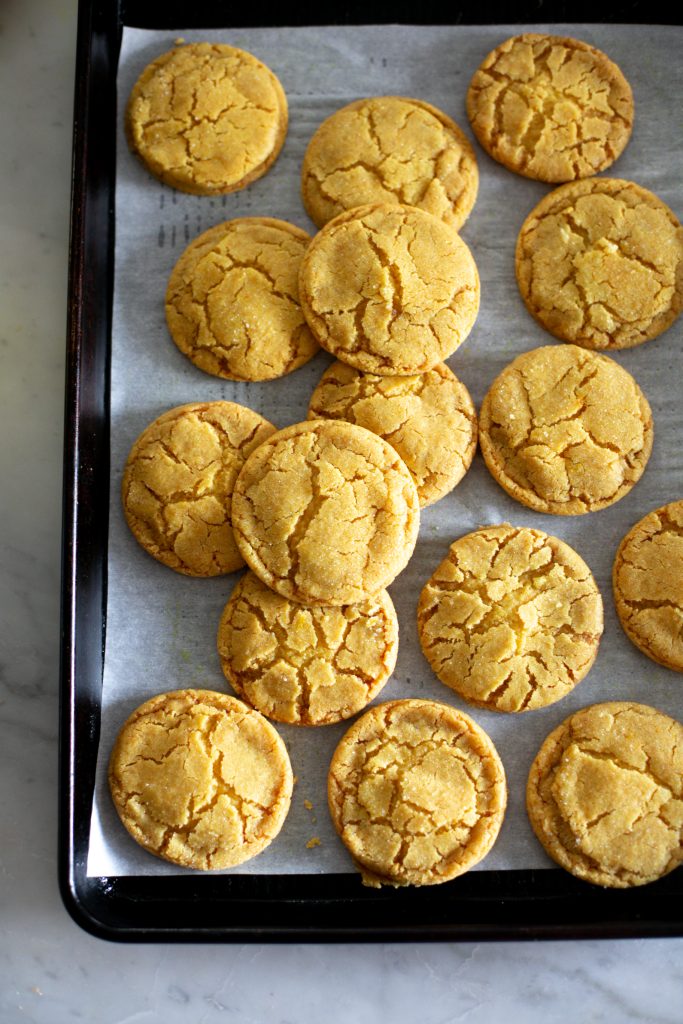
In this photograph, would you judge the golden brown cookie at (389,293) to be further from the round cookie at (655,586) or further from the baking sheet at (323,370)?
the round cookie at (655,586)

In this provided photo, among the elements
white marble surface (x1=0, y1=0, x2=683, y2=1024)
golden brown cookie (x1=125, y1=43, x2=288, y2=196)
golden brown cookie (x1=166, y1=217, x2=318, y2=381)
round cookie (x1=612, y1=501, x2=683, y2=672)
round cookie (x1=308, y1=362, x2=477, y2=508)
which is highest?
golden brown cookie (x1=125, y1=43, x2=288, y2=196)

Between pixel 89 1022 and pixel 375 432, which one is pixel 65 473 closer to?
pixel 375 432

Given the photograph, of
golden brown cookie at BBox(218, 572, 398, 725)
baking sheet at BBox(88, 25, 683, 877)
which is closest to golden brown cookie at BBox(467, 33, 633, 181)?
baking sheet at BBox(88, 25, 683, 877)

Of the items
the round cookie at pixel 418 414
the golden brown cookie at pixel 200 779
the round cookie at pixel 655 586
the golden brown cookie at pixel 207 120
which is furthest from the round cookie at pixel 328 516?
the golden brown cookie at pixel 207 120

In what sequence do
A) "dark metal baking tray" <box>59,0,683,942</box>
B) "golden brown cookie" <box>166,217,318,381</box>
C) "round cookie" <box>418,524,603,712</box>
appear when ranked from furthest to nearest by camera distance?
1. "golden brown cookie" <box>166,217,318,381</box>
2. "round cookie" <box>418,524,603,712</box>
3. "dark metal baking tray" <box>59,0,683,942</box>

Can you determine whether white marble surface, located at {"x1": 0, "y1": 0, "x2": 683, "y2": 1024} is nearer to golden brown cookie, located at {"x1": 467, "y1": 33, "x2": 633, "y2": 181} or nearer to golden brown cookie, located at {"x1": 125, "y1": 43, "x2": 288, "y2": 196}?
golden brown cookie, located at {"x1": 125, "y1": 43, "x2": 288, "y2": 196}

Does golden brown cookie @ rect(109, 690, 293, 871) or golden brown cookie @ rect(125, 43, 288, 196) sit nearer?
golden brown cookie @ rect(109, 690, 293, 871)

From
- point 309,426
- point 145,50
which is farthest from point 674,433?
point 145,50
